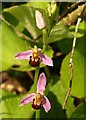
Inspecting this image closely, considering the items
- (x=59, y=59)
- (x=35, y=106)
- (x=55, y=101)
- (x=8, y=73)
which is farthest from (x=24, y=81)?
(x=35, y=106)

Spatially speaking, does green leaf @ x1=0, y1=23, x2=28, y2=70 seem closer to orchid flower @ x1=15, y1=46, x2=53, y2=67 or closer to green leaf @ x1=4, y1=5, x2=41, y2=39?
green leaf @ x1=4, y1=5, x2=41, y2=39

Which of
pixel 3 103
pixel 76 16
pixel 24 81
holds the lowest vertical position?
pixel 24 81

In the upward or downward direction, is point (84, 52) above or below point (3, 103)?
above

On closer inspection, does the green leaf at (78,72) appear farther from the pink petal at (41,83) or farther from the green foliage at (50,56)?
the pink petal at (41,83)

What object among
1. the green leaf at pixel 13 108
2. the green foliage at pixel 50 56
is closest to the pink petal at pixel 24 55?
the green foliage at pixel 50 56

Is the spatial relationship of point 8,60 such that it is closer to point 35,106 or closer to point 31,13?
point 31,13
